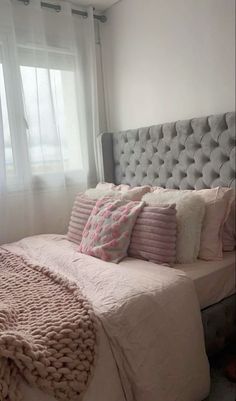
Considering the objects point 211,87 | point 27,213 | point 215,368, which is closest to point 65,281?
point 215,368

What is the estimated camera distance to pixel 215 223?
5.99ft

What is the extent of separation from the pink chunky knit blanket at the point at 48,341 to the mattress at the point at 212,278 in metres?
0.62

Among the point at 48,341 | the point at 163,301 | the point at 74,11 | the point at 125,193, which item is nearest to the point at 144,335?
A: the point at 163,301

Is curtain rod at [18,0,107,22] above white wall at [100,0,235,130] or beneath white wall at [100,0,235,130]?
above

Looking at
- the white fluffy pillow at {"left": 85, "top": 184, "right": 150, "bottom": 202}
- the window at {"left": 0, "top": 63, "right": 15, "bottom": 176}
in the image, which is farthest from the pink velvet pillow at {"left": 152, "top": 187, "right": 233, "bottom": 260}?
the window at {"left": 0, "top": 63, "right": 15, "bottom": 176}

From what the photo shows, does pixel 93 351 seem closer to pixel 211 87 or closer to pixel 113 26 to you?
pixel 211 87

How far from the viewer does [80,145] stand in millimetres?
2795

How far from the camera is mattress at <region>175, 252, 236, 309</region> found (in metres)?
1.66

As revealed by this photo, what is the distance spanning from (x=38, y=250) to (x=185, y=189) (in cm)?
103

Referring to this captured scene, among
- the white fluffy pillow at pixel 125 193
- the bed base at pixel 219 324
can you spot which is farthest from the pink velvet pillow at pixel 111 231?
the bed base at pixel 219 324

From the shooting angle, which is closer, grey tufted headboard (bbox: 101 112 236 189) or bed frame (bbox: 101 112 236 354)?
bed frame (bbox: 101 112 236 354)

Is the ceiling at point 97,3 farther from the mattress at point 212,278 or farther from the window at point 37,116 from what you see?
the mattress at point 212,278

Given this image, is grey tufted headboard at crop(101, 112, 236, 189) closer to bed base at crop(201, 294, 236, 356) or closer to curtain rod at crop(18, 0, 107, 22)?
bed base at crop(201, 294, 236, 356)

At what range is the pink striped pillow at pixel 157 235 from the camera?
1759 millimetres
